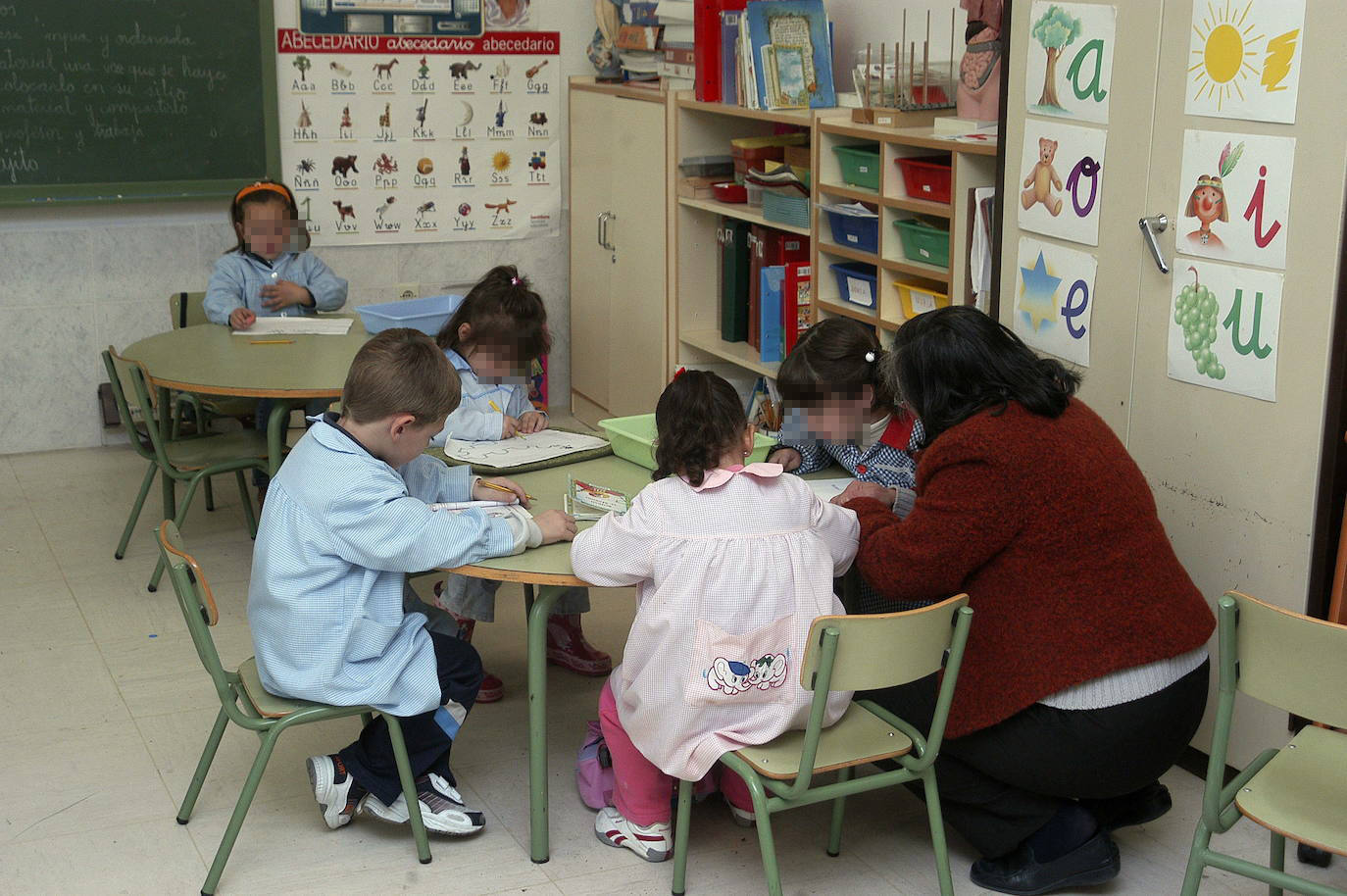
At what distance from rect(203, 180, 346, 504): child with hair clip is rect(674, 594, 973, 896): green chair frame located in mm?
2659

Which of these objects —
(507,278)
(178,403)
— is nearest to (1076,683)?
(507,278)

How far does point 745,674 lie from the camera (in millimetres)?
2277

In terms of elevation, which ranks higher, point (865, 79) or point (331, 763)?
point (865, 79)

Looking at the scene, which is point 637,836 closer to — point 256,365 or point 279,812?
point 279,812

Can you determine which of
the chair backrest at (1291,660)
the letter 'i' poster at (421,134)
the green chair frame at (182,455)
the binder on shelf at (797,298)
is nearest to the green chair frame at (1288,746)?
the chair backrest at (1291,660)

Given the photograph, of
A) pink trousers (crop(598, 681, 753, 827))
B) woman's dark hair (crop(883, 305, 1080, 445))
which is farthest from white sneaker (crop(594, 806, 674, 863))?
woman's dark hair (crop(883, 305, 1080, 445))

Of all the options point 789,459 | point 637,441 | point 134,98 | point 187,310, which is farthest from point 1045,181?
point 134,98

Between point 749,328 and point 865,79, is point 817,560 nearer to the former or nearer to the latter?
point 865,79

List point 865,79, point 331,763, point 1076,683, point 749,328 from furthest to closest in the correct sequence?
point 749,328
point 865,79
point 331,763
point 1076,683

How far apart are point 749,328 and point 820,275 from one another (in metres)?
0.68

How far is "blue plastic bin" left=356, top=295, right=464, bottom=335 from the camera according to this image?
14.0 ft

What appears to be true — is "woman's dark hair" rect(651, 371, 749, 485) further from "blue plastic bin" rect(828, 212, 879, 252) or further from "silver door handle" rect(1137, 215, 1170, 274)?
"blue plastic bin" rect(828, 212, 879, 252)

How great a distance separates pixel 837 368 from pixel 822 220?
1450 mm

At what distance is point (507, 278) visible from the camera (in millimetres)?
3305
